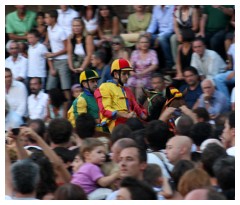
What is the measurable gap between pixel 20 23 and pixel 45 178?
8210 millimetres

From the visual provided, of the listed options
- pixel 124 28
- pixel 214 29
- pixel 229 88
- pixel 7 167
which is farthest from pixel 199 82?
pixel 7 167

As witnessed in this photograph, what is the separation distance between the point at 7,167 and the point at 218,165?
181 cm

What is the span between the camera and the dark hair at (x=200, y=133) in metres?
9.09

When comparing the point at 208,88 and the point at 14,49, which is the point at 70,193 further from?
the point at 14,49

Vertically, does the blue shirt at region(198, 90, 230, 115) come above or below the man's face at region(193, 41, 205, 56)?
below

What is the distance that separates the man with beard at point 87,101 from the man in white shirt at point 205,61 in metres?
2.37

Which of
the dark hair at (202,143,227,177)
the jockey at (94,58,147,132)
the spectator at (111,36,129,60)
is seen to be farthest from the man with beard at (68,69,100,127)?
the dark hair at (202,143,227,177)

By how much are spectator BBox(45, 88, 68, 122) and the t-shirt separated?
5.41 m

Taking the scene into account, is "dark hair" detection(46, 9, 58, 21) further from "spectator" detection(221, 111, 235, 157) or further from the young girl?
the young girl

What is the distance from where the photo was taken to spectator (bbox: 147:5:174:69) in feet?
47.7

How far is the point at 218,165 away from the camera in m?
7.43

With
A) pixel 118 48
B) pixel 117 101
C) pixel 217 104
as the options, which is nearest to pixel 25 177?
pixel 117 101

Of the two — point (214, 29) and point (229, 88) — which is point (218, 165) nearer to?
point (229, 88)

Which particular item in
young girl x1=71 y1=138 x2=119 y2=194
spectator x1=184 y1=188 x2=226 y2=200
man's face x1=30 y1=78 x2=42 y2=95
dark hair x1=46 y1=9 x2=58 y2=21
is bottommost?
man's face x1=30 y1=78 x2=42 y2=95
